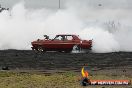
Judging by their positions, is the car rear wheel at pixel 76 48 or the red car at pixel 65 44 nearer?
the red car at pixel 65 44

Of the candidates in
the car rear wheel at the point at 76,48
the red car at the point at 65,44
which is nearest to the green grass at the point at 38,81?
the red car at the point at 65,44

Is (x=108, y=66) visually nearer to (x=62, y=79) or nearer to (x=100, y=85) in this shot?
(x=62, y=79)

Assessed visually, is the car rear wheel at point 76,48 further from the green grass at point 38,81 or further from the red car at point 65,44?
the green grass at point 38,81

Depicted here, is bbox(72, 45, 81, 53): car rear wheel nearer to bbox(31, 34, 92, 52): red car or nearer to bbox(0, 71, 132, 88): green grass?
bbox(31, 34, 92, 52): red car

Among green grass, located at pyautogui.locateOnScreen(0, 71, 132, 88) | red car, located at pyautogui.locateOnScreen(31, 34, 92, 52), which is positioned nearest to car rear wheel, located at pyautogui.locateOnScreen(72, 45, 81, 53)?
red car, located at pyautogui.locateOnScreen(31, 34, 92, 52)

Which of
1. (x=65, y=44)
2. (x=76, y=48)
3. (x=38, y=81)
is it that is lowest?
(x=76, y=48)

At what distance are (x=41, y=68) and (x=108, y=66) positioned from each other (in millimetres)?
3252

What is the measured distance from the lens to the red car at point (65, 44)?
93.4 feet

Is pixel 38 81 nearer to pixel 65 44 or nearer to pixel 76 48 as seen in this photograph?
pixel 65 44

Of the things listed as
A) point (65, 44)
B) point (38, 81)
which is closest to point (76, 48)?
point (65, 44)

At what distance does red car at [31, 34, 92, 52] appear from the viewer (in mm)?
28453

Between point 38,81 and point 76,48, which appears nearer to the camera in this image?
point 38,81

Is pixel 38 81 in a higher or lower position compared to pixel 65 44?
higher

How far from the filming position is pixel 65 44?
93.7ft
